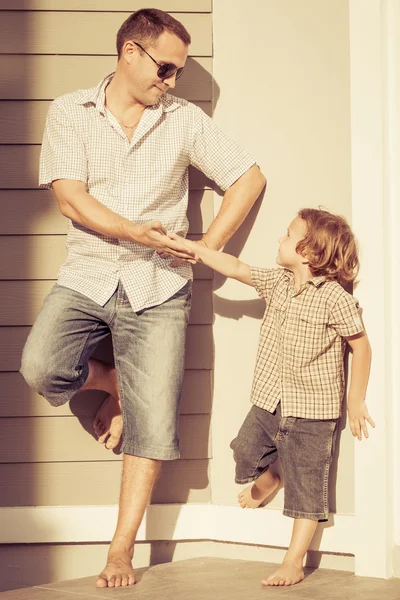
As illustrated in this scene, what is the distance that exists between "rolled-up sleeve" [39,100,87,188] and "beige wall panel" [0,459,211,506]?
3.62ft

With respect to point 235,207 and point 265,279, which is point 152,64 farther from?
point 265,279

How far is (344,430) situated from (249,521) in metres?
0.52

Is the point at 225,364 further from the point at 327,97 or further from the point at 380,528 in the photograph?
the point at 327,97

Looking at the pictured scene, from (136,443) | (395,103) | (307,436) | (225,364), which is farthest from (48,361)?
(395,103)

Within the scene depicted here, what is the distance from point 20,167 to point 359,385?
1.55 meters

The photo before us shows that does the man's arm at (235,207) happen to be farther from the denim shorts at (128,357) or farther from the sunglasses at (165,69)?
the sunglasses at (165,69)

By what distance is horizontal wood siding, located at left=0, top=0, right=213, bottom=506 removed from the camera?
11.4ft

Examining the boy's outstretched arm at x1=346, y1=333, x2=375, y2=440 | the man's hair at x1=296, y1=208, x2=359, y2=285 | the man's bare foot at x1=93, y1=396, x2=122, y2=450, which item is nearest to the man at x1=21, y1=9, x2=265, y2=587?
the man's bare foot at x1=93, y1=396, x2=122, y2=450

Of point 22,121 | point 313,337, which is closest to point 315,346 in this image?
point 313,337

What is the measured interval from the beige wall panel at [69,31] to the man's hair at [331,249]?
2.93ft

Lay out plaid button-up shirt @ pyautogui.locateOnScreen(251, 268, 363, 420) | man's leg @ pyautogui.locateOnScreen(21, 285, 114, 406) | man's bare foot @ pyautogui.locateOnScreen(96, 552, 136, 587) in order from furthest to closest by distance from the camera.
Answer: man's leg @ pyautogui.locateOnScreen(21, 285, 114, 406) < plaid button-up shirt @ pyautogui.locateOnScreen(251, 268, 363, 420) < man's bare foot @ pyautogui.locateOnScreen(96, 552, 136, 587)

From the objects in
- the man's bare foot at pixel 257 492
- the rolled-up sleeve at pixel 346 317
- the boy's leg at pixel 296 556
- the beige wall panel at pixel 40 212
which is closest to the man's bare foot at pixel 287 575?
the boy's leg at pixel 296 556

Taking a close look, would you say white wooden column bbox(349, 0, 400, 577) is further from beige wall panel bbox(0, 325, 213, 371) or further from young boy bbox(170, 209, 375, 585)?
beige wall panel bbox(0, 325, 213, 371)

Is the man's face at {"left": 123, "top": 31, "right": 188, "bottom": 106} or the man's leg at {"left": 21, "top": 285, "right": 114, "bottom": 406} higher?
the man's face at {"left": 123, "top": 31, "right": 188, "bottom": 106}
